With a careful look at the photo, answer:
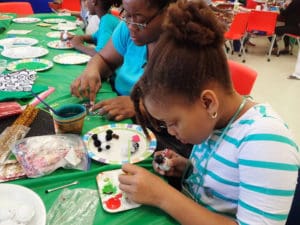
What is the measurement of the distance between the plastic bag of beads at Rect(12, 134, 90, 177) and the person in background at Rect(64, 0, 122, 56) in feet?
3.24

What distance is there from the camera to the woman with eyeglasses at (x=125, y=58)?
1.11 metres

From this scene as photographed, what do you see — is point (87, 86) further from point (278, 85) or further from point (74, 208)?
point (278, 85)

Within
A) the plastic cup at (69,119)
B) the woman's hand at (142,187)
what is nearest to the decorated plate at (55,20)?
the plastic cup at (69,119)

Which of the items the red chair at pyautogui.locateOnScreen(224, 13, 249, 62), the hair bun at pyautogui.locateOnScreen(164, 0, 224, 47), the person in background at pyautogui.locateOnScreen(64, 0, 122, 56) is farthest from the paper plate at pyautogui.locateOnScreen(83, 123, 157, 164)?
the red chair at pyautogui.locateOnScreen(224, 13, 249, 62)

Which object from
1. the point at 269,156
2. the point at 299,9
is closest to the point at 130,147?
the point at 269,156

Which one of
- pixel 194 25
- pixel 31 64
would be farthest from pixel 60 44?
pixel 194 25

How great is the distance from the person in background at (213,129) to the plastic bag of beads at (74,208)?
0.08 meters

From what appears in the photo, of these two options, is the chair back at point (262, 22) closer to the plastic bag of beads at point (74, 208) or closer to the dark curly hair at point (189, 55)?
the dark curly hair at point (189, 55)

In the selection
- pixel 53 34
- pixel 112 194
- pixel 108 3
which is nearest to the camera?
pixel 112 194

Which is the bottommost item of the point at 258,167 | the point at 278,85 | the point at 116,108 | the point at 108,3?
the point at 278,85

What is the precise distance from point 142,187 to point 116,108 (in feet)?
1.54

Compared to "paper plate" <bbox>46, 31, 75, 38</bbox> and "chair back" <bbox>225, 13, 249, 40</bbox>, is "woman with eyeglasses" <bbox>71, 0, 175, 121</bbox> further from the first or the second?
"chair back" <bbox>225, 13, 249, 40</bbox>

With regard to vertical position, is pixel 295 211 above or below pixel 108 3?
below

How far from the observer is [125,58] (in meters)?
1.49
